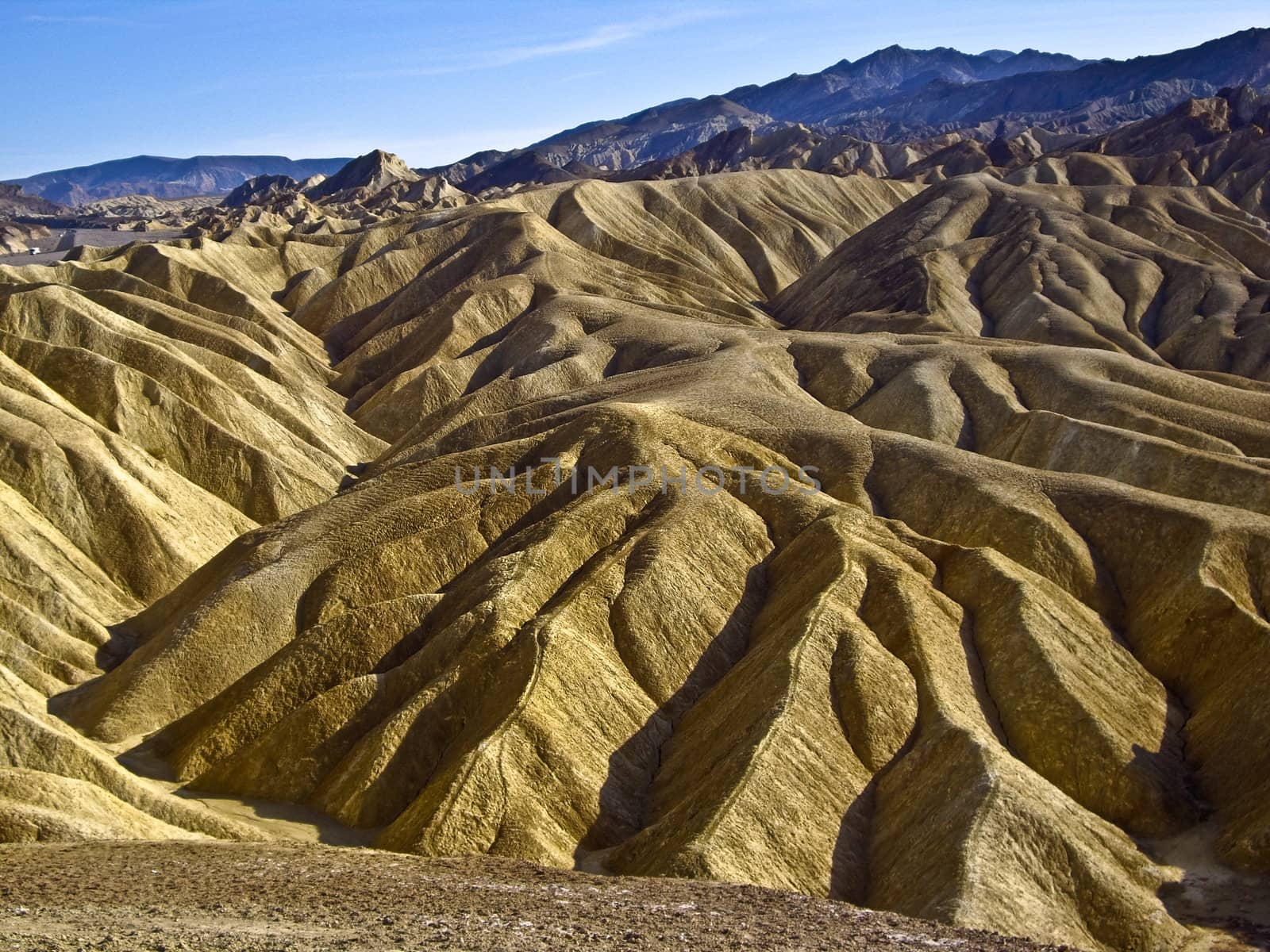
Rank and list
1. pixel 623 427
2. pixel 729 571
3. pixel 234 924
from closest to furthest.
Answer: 1. pixel 234 924
2. pixel 729 571
3. pixel 623 427

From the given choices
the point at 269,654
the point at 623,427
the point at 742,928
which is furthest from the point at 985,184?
the point at 742,928

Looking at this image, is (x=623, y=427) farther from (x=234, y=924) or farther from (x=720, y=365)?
(x=234, y=924)

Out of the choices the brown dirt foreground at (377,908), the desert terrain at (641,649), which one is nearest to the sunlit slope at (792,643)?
the desert terrain at (641,649)

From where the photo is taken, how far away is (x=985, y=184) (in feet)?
478

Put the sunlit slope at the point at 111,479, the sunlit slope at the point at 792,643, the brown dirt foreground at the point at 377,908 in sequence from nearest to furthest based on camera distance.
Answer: the brown dirt foreground at the point at 377,908, the sunlit slope at the point at 792,643, the sunlit slope at the point at 111,479

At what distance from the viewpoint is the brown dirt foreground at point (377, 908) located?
22.3 metres

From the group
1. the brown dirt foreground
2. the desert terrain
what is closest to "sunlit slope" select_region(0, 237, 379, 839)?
the desert terrain

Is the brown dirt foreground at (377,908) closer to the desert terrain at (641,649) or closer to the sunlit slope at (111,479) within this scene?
the desert terrain at (641,649)

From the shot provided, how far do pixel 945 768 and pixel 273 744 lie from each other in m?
21.5

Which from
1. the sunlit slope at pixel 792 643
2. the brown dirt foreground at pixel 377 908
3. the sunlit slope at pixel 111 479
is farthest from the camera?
the sunlit slope at pixel 111 479

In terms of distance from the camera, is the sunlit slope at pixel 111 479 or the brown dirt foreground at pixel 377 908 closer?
the brown dirt foreground at pixel 377 908

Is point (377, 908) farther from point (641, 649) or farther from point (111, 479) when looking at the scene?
point (111, 479)

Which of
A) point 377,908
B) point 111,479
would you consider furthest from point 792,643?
point 111,479

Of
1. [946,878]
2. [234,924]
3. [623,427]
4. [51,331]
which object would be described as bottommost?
[946,878]
